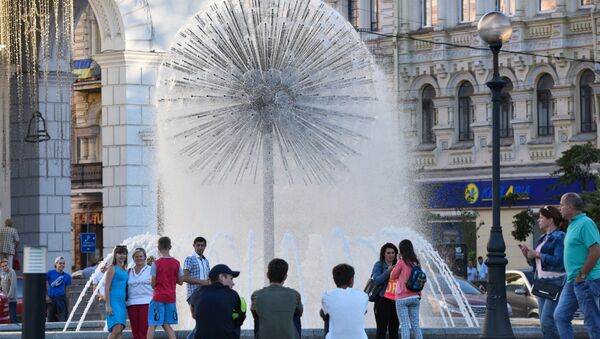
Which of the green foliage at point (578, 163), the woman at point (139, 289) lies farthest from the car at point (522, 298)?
the green foliage at point (578, 163)

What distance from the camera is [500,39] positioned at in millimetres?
18297

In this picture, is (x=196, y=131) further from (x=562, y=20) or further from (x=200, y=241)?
(x=562, y=20)

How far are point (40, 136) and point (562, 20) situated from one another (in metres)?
23.2

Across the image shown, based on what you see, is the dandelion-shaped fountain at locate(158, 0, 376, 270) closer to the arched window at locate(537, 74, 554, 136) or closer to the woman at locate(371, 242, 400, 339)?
the woman at locate(371, 242, 400, 339)

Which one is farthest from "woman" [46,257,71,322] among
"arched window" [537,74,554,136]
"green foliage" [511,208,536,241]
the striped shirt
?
"arched window" [537,74,554,136]

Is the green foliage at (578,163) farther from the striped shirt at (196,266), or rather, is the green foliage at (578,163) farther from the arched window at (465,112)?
the striped shirt at (196,266)

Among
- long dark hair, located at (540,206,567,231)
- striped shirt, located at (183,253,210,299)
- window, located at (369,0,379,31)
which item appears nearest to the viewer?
long dark hair, located at (540,206,567,231)

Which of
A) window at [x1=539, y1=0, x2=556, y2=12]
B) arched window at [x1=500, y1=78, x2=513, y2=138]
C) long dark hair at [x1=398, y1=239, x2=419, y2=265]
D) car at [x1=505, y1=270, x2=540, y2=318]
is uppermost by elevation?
window at [x1=539, y1=0, x2=556, y2=12]

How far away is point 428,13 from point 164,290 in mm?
37465

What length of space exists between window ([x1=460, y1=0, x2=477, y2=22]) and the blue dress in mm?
35710

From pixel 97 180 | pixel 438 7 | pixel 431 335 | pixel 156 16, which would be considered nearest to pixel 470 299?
pixel 156 16

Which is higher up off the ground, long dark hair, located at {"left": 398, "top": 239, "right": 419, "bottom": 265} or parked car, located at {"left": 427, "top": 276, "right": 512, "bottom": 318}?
Result: long dark hair, located at {"left": 398, "top": 239, "right": 419, "bottom": 265}

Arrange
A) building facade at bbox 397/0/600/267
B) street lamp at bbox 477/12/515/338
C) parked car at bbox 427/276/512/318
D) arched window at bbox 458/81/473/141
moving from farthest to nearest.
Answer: arched window at bbox 458/81/473/141, building facade at bbox 397/0/600/267, parked car at bbox 427/276/512/318, street lamp at bbox 477/12/515/338

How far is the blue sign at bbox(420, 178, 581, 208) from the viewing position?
49.6m
